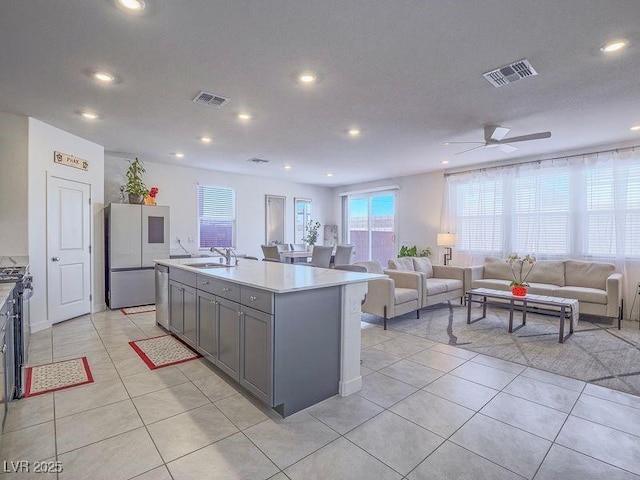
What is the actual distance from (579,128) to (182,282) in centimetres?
525

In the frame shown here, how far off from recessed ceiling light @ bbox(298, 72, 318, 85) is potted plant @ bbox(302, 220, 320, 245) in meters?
6.04

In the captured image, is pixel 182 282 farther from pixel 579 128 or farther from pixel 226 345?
pixel 579 128

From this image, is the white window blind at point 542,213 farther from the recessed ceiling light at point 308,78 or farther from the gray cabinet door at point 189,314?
the gray cabinet door at point 189,314

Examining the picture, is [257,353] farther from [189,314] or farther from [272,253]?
[272,253]

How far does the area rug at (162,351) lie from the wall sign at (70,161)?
8.78 feet

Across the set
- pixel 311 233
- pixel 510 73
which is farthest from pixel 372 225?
pixel 510 73

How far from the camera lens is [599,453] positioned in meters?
1.91

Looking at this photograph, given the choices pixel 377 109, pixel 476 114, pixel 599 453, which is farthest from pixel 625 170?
pixel 599 453

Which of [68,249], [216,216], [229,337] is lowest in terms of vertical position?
[229,337]

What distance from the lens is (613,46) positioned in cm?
236

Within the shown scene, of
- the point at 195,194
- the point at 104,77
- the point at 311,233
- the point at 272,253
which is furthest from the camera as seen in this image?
the point at 311,233

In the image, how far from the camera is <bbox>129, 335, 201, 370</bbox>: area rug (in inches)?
126

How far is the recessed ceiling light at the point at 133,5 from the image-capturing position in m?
1.90

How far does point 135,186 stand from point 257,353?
4488mm
